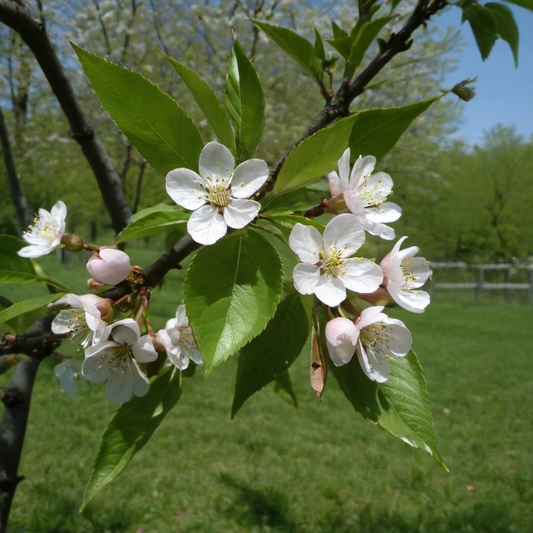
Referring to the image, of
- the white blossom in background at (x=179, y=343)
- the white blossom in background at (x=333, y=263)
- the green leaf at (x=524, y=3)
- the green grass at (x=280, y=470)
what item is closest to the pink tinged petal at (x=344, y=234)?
the white blossom in background at (x=333, y=263)

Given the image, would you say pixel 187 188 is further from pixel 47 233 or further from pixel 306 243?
pixel 47 233

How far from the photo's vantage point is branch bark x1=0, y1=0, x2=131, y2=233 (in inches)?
43.0

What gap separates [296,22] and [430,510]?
35.7 feet

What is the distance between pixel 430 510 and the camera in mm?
3752

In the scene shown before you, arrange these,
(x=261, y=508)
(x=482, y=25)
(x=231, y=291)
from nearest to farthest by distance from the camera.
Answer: (x=231, y=291) < (x=482, y=25) < (x=261, y=508)

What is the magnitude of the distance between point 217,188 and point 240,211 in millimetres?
58

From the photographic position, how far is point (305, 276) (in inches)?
29.7

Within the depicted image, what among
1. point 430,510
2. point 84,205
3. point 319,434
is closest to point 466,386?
point 319,434

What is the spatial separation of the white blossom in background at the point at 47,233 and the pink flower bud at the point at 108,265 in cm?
20

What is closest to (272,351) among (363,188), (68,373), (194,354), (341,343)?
(341,343)

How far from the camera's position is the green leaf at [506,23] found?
1.20m

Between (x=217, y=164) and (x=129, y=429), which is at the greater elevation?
(x=217, y=164)

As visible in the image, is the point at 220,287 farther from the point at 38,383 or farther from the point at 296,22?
the point at 296,22

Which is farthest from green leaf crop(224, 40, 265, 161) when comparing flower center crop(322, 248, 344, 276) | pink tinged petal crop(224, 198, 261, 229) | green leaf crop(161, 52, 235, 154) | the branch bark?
the branch bark
